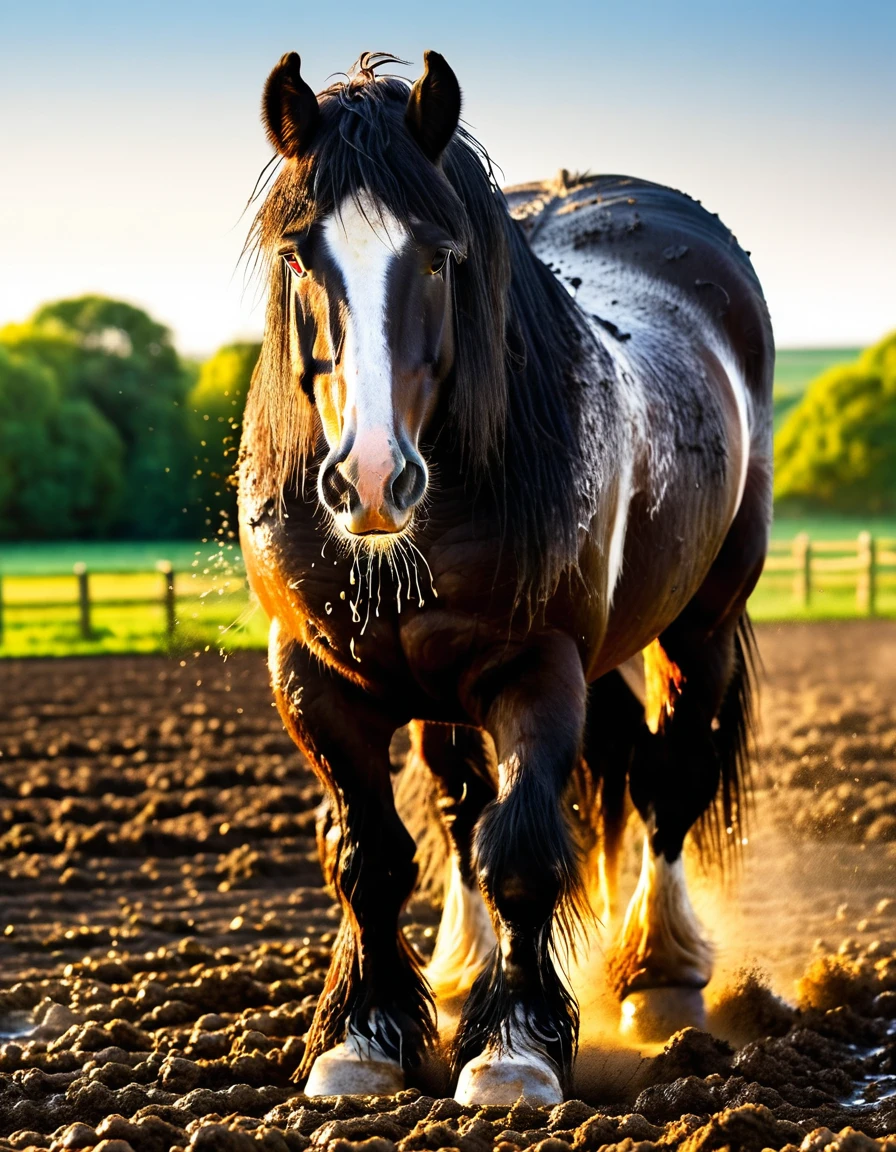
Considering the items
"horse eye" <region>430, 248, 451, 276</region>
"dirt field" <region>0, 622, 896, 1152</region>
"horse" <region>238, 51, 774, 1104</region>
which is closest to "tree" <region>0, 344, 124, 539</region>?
"dirt field" <region>0, 622, 896, 1152</region>

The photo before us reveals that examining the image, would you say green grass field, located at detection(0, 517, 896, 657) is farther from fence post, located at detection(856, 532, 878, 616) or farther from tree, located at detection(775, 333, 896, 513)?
tree, located at detection(775, 333, 896, 513)

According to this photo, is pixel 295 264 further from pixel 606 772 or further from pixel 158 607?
pixel 158 607

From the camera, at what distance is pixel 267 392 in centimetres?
354

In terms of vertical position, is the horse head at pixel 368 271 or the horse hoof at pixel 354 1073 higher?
the horse head at pixel 368 271

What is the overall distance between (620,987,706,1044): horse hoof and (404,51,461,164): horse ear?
8.35 ft

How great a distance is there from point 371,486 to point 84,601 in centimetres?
1698

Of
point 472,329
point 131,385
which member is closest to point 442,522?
point 472,329

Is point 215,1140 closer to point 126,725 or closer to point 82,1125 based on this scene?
point 82,1125

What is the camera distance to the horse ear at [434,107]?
126 inches

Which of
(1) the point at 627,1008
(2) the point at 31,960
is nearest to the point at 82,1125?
(1) the point at 627,1008

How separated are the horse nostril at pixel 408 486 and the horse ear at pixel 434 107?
0.78m

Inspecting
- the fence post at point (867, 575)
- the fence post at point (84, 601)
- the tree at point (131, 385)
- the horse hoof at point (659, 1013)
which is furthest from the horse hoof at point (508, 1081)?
the tree at point (131, 385)

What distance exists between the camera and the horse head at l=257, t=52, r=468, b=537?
289 centimetres

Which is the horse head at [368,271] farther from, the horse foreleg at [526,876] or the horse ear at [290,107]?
the horse foreleg at [526,876]
